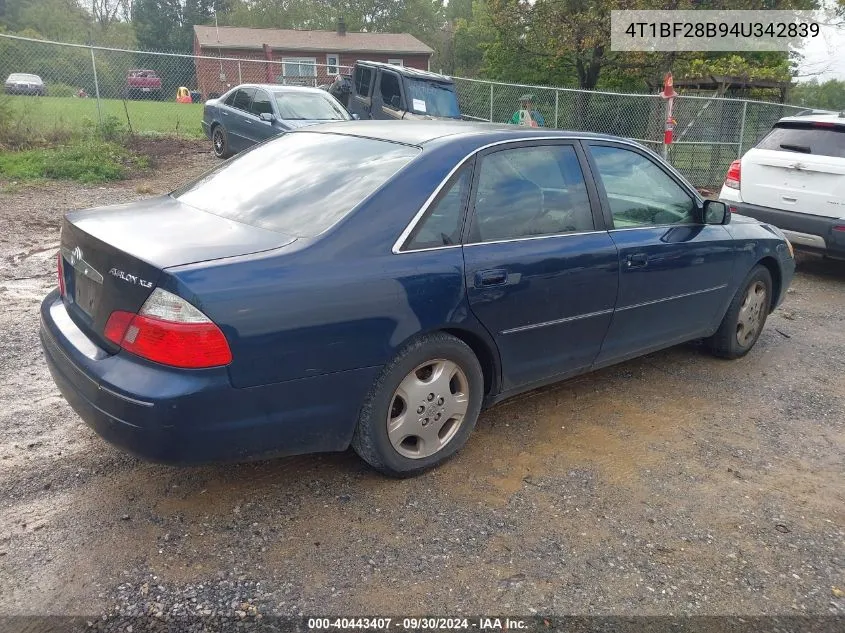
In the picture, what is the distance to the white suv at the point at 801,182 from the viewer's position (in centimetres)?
711

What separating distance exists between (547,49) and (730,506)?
68.4 feet

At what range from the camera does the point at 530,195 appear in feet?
11.7

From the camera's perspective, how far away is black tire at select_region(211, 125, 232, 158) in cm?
1346

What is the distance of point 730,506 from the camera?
126 inches

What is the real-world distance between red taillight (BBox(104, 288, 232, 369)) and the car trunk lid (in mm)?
92

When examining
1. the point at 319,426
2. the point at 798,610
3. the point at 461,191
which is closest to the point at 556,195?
the point at 461,191

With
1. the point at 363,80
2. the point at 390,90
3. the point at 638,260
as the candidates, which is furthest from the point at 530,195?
the point at 363,80

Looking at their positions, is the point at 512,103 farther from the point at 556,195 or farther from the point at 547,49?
the point at 556,195

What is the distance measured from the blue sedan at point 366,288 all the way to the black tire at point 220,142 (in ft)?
33.4

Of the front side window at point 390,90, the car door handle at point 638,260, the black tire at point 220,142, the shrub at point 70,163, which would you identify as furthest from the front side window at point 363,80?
the car door handle at point 638,260

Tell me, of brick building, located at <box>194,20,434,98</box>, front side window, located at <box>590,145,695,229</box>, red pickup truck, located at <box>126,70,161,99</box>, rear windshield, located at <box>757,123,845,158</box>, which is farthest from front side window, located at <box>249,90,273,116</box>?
brick building, located at <box>194,20,434,98</box>

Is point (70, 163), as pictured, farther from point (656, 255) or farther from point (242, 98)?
point (656, 255)

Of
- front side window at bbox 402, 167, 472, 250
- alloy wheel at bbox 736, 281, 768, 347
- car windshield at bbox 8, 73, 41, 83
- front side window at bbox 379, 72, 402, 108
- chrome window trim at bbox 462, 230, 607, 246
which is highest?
car windshield at bbox 8, 73, 41, 83

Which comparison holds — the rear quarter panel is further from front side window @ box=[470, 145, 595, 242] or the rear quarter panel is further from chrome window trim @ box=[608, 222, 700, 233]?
front side window @ box=[470, 145, 595, 242]
